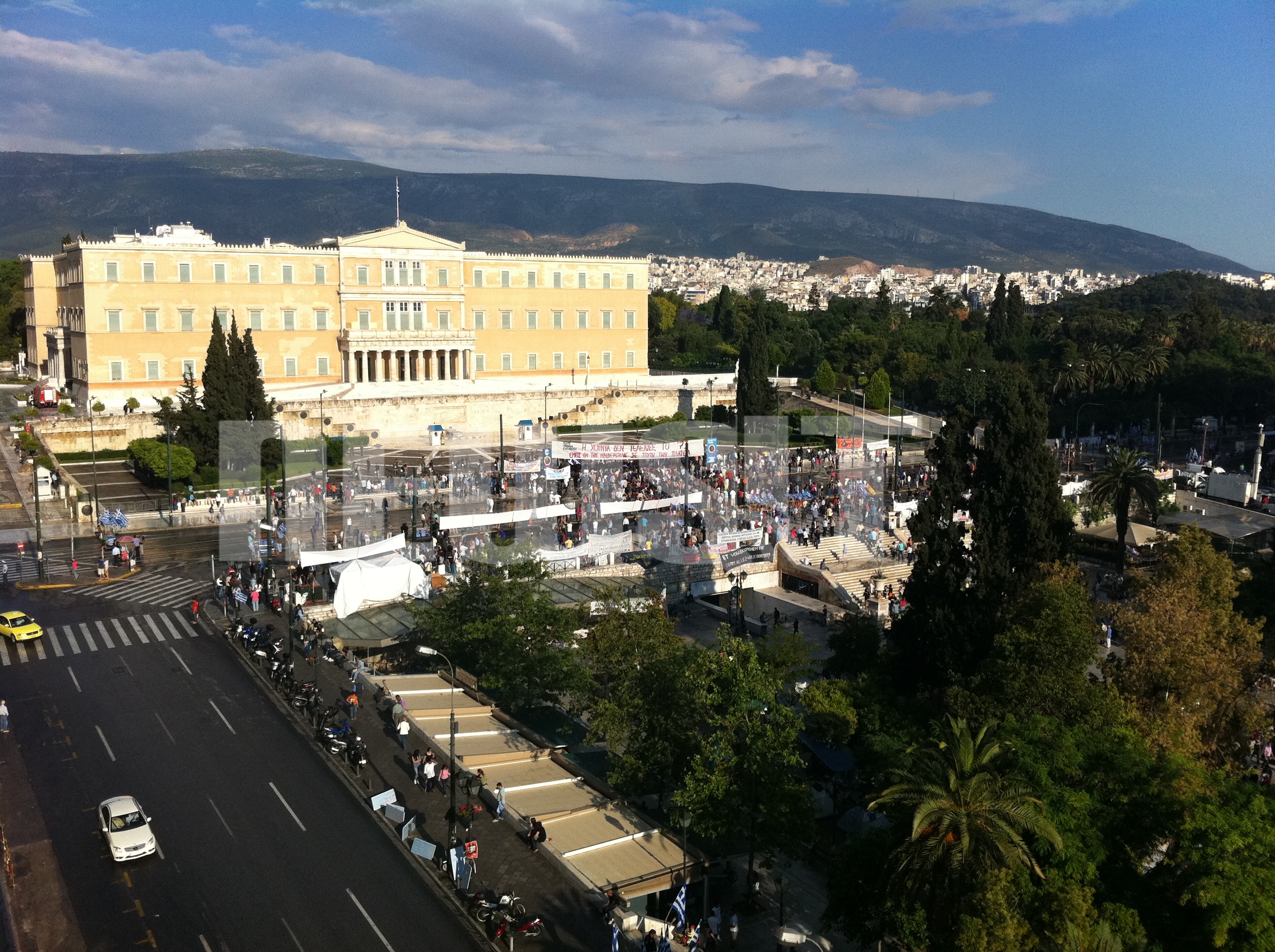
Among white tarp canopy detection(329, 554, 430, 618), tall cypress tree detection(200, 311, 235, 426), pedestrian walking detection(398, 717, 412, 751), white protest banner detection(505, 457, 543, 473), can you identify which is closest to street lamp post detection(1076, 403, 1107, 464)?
white protest banner detection(505, 457, 543, 473)

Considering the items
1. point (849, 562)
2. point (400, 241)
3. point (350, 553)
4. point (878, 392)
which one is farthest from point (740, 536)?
point (400, 241)

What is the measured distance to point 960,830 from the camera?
13.8 metres

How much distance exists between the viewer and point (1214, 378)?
239 feet

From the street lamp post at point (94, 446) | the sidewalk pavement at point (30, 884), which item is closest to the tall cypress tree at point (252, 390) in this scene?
the street lamp post at point (94, 446)

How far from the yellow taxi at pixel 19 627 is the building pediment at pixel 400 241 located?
149 feet

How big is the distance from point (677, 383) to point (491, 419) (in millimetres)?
15636

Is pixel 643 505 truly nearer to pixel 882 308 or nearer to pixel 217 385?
pixel 217 385

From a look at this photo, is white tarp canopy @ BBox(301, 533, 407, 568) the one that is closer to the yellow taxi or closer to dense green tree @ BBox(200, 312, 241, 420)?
the yellow taxi

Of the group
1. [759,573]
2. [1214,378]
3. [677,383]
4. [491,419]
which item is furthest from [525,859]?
[1214,378]

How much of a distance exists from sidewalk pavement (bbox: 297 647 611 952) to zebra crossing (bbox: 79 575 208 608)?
13149mm

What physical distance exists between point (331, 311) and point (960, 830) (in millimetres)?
64334

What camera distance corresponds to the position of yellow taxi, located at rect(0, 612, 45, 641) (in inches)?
1134

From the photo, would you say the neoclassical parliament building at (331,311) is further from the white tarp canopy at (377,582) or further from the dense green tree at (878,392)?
the white tarp canopy at (377,582)

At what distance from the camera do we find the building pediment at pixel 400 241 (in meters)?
71.4
